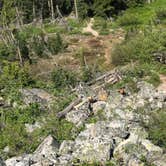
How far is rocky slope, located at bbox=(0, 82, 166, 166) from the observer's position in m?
25.3

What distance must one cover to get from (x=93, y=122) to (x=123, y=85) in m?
5.02

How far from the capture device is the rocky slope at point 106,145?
2533 centimetres

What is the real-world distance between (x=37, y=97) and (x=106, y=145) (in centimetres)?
907

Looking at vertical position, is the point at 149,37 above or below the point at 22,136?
above

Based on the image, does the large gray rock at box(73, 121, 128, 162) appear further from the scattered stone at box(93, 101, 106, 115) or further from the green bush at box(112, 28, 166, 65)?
the green bush at box(112, 28, 166, 65)

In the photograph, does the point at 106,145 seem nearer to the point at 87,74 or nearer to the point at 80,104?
the point at 80,104

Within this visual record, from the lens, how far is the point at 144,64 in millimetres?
37594

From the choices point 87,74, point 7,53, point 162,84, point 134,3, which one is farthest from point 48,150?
point 134,3

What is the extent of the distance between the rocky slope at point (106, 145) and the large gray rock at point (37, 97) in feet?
8.57

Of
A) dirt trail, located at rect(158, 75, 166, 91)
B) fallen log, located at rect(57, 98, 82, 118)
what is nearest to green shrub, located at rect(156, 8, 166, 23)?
dirt trail, located at rect(158, 75, 166, 91)

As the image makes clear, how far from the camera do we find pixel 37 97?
34000mm

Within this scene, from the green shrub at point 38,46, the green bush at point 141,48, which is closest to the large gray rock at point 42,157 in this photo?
the green bush at point 141,48

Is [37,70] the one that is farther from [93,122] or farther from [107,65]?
[93,122]

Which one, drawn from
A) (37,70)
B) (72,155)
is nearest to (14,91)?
(37,70)
